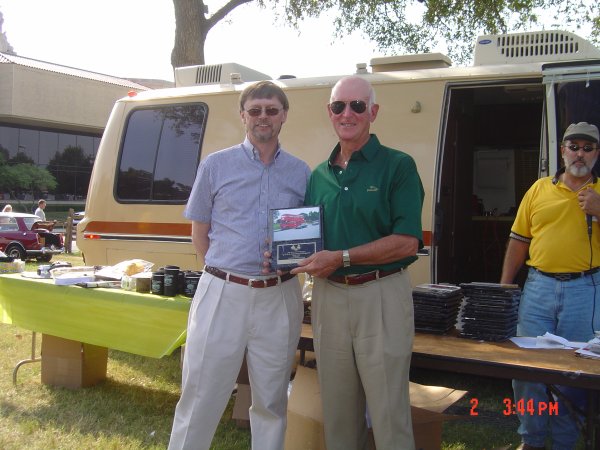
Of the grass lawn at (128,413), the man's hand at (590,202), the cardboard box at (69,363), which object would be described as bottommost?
the grass lawn at (128,413)

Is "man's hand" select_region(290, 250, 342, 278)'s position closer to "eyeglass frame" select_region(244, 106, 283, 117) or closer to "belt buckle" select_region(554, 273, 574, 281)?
"eyeglass frame" select_region(244, 106, 283, 117)

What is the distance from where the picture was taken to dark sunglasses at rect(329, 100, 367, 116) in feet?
9.00

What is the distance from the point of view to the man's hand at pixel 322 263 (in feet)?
8.65

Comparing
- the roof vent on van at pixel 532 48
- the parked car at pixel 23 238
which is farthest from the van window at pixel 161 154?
the parked car at pixel 23 238

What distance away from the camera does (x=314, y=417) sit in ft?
11.1

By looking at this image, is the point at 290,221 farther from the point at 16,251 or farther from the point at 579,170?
the point at 16,251

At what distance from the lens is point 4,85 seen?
2600 cm

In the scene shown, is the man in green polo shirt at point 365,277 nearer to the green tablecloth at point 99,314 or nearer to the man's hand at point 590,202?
the man's hand at point 590,202

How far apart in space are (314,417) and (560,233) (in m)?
1.66

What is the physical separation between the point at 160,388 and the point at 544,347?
307 centimetres

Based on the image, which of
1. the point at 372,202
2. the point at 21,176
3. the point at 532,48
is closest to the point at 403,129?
the point at 532,48

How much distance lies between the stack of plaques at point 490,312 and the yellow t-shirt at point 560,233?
26 centimetres

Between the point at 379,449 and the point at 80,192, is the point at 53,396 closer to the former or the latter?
the point at 379,449

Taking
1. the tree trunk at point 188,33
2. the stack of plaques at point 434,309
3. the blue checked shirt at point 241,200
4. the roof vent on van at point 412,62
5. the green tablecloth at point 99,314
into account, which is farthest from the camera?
the tree trunk at point 188,33
